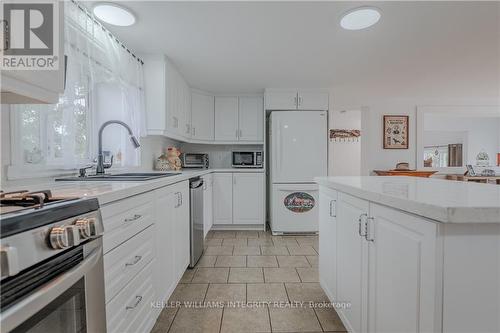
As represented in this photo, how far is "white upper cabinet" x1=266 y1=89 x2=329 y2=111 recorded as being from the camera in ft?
12.1

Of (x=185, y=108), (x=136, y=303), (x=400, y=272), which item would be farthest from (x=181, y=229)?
(x=185, y=108)

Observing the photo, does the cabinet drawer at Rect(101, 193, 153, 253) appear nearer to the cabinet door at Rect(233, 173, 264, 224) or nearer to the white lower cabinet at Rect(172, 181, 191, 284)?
the white lower cabinet at Rect(172, 181, 191, 284)

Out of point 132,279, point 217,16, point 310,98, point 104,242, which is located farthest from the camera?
point 310,98

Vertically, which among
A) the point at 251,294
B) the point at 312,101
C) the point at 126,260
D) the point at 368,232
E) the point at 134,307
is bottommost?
the point at 251,294

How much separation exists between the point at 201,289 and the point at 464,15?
2916mm

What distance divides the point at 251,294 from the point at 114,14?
2306 mm

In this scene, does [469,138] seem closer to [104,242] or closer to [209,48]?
[209,48]

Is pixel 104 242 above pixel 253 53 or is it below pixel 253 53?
below

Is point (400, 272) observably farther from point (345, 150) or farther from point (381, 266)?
point (345, 150)

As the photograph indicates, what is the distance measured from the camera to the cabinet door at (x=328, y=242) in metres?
1.64

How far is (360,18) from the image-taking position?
6.11 ft

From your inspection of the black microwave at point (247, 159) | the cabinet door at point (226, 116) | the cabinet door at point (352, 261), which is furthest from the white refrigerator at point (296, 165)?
the cabinet door at point (352, 261)

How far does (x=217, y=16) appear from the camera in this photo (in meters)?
1.87

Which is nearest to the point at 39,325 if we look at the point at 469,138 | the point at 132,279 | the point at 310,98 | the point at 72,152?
the point at 132,279
